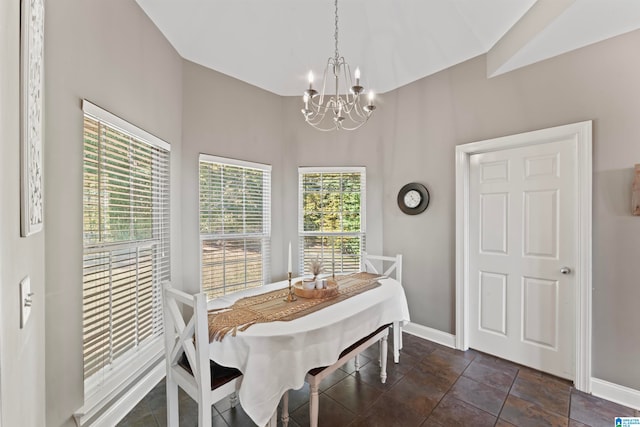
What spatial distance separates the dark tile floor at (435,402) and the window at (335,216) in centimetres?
136

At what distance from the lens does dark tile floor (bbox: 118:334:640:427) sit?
6.48ft

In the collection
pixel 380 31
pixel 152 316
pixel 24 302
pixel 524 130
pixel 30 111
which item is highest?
pixel 380 31

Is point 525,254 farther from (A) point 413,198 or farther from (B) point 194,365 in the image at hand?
(B) point 194,365

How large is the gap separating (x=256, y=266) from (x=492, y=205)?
8.92 ft

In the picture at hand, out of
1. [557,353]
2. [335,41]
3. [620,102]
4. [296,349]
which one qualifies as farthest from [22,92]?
[557,353]

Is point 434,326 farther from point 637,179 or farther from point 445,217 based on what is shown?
point 637,179

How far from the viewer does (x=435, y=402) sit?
2.17 metres

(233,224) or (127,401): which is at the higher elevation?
(233,224)

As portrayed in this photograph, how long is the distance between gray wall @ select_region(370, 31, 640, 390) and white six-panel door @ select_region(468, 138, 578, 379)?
197 mm

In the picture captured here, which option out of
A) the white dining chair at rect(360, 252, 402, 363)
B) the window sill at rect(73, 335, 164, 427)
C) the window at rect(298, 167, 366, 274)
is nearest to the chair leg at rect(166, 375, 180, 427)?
the window sill at rect(73, 335, 164, 427)

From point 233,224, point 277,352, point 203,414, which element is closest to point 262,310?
point 277,352

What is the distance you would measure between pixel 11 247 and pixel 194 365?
1050 millimetres

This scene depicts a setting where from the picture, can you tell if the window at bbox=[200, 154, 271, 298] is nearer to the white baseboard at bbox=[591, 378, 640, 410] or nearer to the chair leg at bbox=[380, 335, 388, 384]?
the chair leg at bbox=[380, 335, 388, 384]

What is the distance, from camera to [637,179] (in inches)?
80.7
